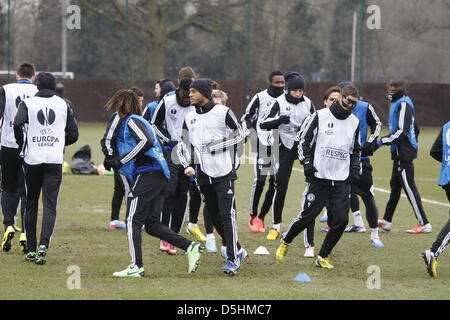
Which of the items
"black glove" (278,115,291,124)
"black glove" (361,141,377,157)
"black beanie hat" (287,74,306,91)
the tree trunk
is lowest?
"black glove" (361,141,377,157)

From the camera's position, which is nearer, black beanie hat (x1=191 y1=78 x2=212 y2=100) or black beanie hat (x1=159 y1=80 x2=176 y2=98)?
black beanie hat (x1=191 y1=78 x2=212 y2=100)

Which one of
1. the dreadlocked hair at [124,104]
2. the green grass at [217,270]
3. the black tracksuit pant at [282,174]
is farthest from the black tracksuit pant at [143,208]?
the black tracksuit pant at [282,174]

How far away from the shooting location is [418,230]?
11.6 m

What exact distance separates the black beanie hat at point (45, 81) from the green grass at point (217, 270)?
190cm

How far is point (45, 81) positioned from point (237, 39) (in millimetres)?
35519

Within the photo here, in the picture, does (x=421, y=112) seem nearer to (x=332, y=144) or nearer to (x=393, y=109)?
(x=393, y=109)

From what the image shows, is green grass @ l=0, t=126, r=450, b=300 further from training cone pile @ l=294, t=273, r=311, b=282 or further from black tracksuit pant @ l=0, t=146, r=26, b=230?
black tracksuit pant @ l=0, t=146, r=26, b=230

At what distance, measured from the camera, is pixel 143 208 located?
26.6 ft

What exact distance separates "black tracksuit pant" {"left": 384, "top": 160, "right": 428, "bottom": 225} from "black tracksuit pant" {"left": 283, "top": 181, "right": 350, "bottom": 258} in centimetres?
310

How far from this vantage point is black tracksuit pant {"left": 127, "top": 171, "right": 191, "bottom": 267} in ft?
26.5

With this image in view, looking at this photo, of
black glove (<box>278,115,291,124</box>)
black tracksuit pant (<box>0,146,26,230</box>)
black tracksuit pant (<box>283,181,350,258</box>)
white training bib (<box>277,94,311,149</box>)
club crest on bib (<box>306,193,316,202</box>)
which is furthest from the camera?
white training bib (<box>277,94,311,149</box>)

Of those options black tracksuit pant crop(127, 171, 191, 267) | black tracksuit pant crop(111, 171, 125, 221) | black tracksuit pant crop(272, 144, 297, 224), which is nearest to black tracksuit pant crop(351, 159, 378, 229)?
black tracksuit pant crop(272, 144, 297, 224)

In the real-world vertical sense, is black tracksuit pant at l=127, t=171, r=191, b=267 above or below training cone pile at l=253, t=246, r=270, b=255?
above

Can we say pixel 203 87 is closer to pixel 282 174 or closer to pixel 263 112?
pixel 282 174
